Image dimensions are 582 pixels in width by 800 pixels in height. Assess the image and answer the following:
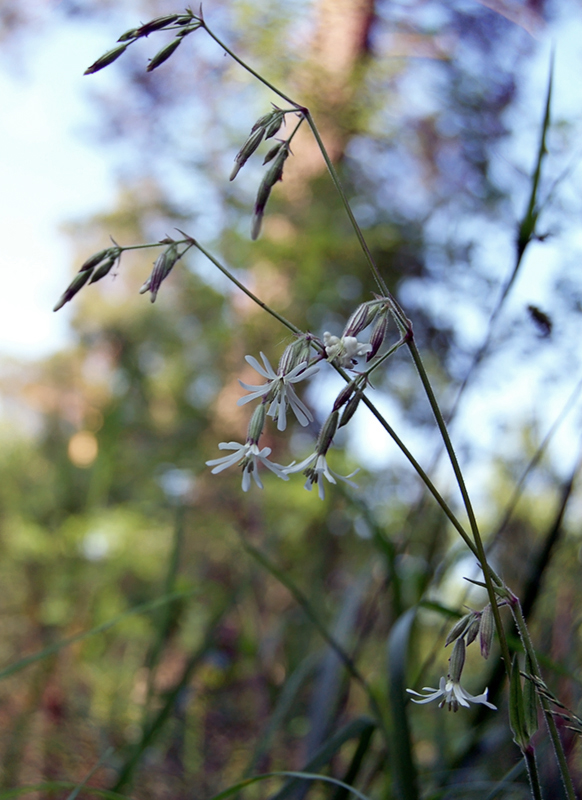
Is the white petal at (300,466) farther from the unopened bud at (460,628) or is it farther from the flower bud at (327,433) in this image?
the unopened bud at (460,628)

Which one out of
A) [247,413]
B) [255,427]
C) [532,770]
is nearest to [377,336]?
[255,427]

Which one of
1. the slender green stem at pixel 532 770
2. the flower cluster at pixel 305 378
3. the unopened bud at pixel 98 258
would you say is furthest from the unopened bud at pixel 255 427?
the slender green stem at pixel 532 770

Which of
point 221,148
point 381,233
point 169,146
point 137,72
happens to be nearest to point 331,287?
point 381,233

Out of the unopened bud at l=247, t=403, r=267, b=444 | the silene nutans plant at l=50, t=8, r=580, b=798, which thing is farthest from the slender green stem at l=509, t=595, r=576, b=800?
the unopened bud at l=247, t=403, r=267, b=444

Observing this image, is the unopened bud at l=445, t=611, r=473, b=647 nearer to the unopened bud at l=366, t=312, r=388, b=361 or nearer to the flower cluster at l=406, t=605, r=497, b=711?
the flower cluster at l=406, t=605, r=497, b=711

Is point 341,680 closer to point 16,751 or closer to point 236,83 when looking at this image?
point 16,751
